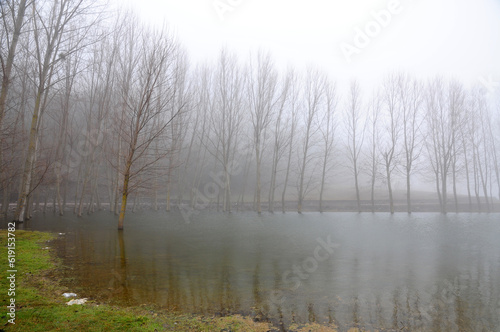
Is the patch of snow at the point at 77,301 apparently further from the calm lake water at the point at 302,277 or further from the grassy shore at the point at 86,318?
the calm lake water at the point at 302,277

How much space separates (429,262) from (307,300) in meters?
6.61

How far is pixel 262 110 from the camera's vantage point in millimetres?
32281

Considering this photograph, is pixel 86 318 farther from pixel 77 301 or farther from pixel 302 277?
pixel 302 277

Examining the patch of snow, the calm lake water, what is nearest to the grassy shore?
the patch of snow

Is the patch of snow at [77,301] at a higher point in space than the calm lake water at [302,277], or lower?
higher

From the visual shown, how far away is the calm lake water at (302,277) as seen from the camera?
17.7 ft

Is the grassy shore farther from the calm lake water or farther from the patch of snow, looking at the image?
the calm lake water

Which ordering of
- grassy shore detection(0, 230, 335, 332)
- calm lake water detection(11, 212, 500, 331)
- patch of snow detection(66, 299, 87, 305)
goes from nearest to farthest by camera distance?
grassy shore detection(0, 230, 335, 332), patch of snow detection(66, 299, 87, 305), calm lake water detection(11, 212, 500, 331)

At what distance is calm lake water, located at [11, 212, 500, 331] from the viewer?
17.7 feet

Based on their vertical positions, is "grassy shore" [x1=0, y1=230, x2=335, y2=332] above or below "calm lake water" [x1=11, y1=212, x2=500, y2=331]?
above

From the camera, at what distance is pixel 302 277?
315 inches

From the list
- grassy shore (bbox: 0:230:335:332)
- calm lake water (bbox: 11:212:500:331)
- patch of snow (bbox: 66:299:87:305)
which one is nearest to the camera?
grassy shore (bbox: 0:230:335:332)

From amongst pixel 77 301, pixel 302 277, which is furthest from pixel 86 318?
pixel 302 277

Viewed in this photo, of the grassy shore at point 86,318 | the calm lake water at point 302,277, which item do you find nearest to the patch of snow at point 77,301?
the grassy shore at point 86,318
